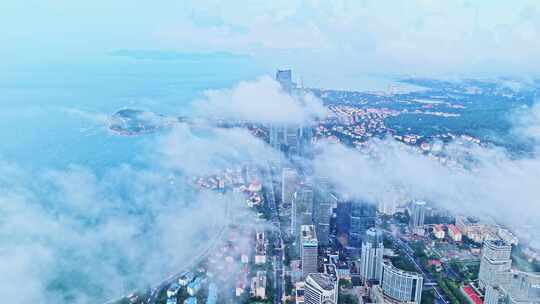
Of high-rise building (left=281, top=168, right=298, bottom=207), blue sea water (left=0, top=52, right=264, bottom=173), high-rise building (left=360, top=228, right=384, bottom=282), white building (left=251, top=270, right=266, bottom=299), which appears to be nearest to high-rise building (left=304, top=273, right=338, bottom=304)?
white building (left=251, top=270, right=266, bottom=299)

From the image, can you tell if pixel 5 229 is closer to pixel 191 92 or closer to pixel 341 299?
pixel 341 299

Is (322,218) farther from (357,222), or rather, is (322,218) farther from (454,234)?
(454,234)

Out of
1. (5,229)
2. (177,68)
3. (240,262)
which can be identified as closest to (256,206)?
(240,262)

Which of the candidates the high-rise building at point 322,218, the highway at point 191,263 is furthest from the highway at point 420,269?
the highway at point 191,263

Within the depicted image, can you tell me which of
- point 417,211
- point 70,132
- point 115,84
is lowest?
point 417,211

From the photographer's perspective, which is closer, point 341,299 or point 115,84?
point 341,299

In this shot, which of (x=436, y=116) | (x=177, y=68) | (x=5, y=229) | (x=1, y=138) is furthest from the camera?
(x=177, y=68)

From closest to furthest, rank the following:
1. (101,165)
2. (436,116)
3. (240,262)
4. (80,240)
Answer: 1. (80,240)
2. (240,262)
3. (101,165)
4. (436,116)
